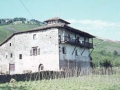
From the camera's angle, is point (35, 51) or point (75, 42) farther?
point (75, 42)

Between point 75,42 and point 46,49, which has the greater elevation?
point 75,42

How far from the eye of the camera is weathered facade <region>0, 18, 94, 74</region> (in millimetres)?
34656

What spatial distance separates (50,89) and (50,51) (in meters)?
19.4

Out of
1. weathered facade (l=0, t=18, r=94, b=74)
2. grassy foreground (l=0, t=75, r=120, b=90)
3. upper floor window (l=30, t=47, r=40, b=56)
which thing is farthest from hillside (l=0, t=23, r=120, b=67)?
grassy foreground (l=0, t=75, r=120, b=90)

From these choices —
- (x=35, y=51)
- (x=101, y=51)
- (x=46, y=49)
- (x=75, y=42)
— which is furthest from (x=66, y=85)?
(x=101, y=51)

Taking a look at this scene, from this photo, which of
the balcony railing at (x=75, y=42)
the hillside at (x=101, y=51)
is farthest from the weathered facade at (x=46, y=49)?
the hillside at (x=101, y=51)

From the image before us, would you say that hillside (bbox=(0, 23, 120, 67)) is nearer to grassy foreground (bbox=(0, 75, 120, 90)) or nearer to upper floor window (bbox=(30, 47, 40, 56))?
upper floor window (bbox=(30, 47, 40, 56))

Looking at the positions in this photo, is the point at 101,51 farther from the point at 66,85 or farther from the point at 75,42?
the point at 66,85

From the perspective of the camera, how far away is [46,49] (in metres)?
35.6

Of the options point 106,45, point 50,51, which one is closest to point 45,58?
point 50,51

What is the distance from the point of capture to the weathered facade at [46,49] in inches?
1364

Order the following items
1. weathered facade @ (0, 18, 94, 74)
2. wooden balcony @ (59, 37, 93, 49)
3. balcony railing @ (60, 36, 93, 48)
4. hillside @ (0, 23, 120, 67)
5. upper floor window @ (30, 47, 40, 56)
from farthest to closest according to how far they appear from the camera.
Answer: hillside @ (0, 23, 120, 67) < upper floor window @ (30, 47, 40, 56) < balcony railing @ (60, 36, 93, 48) < wooden balcony @ (59, 37, 93, 49) < weathered facade @ (0, 18, 94, 74)

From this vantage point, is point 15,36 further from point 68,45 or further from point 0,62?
point 68,45

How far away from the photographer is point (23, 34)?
3925 cm
